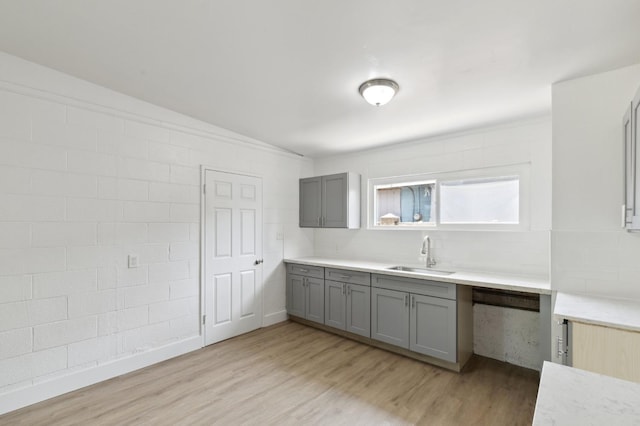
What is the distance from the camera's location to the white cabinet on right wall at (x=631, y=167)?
1.78m

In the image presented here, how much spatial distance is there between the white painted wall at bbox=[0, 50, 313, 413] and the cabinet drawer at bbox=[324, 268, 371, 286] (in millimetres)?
1566

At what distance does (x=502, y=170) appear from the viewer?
3252mm

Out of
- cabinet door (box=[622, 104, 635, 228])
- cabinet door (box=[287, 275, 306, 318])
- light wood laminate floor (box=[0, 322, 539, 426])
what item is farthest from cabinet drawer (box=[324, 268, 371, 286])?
cabinet door (box=[622, 104, 635, 228])

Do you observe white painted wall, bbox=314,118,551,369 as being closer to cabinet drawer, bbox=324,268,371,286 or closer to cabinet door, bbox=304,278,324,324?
cabinet drawer, bbox=324,268,371,286

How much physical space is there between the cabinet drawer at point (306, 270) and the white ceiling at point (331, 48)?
202cm

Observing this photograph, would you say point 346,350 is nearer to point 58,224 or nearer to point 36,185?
point 58,224

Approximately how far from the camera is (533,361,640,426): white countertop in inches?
29.7

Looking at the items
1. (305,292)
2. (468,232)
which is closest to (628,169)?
(468,232)

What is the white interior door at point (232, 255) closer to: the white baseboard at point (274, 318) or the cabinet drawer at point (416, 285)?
the white baseboard at point (274, 318)

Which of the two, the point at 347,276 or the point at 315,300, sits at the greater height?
the point at 347,276

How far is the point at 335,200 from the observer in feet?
13.9

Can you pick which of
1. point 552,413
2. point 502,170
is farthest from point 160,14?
point 502,170

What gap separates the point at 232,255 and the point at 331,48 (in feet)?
8.71

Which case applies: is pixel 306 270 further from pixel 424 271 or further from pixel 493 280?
pixel 493 280
